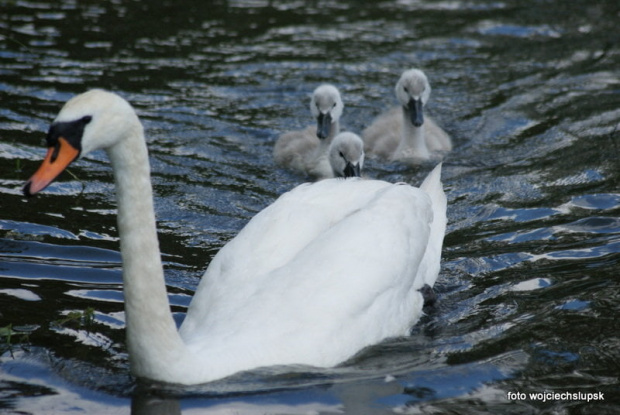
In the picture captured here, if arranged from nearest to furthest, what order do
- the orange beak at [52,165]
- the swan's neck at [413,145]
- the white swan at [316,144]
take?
the orange beak at [52,165], the white swan at [316,144], the swan's neck at [413,145]

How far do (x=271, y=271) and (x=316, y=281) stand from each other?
26cm

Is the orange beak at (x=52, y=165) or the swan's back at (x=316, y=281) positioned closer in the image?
the orange beak at (x=52, y=165)

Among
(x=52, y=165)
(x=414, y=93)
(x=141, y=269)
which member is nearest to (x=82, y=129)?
(x=52, y=165)

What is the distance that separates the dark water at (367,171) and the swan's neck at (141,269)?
25cm

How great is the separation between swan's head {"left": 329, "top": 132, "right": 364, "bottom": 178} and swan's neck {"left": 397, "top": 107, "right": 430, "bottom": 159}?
3.37ft

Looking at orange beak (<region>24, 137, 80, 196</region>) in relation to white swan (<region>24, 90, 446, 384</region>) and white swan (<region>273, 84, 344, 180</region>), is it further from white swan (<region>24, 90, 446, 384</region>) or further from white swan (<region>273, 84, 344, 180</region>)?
white swan (<region>273, 84, 344, 180</region>)

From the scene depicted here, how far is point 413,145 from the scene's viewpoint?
9.36 meters

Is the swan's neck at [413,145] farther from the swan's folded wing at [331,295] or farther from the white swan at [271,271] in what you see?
the swan's folded wing at [331,295]

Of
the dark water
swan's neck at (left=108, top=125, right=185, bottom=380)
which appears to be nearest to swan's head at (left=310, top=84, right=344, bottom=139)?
the dark water

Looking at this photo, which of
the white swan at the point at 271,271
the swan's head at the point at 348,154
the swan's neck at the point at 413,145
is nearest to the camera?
the white swan at the point at 271,271

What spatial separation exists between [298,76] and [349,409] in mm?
6624

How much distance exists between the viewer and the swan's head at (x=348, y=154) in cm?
831

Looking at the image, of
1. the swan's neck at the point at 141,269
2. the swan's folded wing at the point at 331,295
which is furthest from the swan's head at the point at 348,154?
the swan's neck at the point at 141,269

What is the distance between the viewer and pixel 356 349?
5168 millimetres
